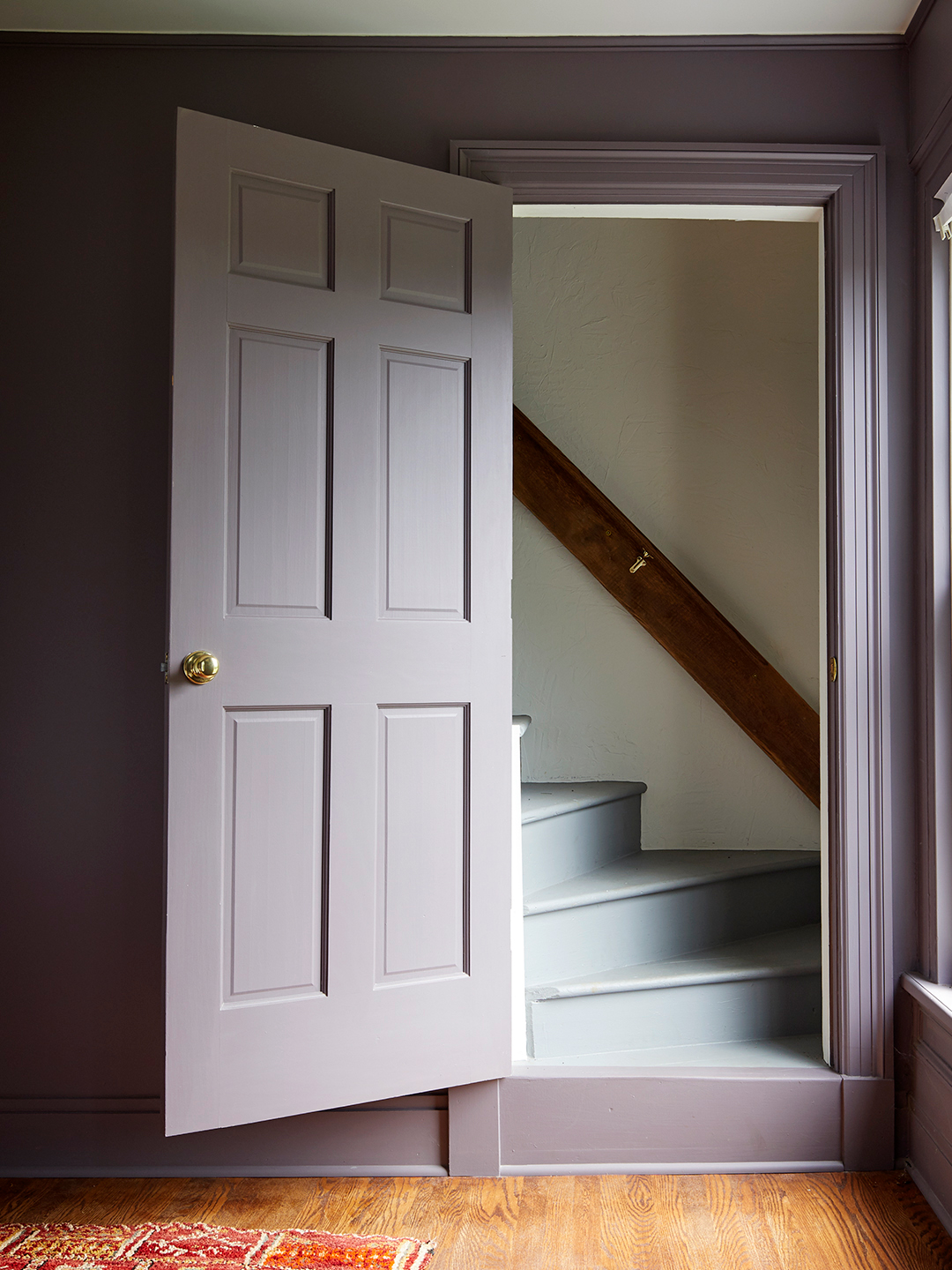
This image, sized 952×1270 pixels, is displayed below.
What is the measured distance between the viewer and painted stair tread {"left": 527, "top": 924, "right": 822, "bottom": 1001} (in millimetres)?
2158

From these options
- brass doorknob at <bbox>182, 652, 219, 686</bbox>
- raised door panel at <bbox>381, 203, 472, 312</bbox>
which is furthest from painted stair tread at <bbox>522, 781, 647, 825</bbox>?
raised door panel at <bbox>381, 203, 472, 312</bbox>

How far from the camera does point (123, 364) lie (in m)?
2.04

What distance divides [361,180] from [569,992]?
1921 millimetres

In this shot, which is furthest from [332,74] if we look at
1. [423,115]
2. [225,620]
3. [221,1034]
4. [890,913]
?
[890,913]

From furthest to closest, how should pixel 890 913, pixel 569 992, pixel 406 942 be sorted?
1. pixel 569 992
2. pixel 890 913
3. pixel 406 942

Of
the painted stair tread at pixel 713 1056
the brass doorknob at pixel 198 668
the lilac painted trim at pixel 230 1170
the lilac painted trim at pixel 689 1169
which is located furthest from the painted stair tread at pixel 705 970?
the brass doorknob at pixel 198 668

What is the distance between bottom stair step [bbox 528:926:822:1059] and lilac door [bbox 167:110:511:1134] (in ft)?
0.89

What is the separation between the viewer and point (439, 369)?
1936 mm

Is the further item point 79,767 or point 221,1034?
point 79,767

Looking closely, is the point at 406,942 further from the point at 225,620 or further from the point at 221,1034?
the point at 225,620

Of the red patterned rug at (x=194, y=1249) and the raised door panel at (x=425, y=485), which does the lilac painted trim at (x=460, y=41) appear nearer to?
the raised door panel at (x=425, y=485)

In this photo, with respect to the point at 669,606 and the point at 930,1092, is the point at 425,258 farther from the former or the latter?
the point at 930,1092

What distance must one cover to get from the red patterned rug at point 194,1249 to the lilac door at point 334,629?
0.23 m

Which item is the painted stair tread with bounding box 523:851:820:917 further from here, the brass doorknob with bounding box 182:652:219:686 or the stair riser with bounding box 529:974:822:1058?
the brass doorknob with bounding box 182:652:219:686
